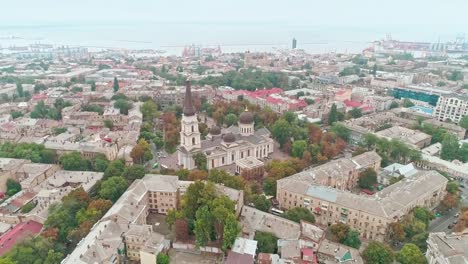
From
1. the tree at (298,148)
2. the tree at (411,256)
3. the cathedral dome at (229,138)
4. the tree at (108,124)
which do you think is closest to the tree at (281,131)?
the tree at (298,148)

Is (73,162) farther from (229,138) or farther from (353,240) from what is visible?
(353,240)

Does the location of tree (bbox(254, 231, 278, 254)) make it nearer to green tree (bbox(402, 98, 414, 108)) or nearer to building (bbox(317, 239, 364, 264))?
building (bbox(317, 239, 364, 264))

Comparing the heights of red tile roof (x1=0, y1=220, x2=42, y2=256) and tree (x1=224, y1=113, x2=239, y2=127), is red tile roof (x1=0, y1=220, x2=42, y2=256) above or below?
below

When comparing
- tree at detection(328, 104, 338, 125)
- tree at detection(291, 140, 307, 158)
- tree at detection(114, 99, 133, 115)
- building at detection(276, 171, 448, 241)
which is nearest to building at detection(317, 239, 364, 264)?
building at detection(276, 171, 448, 241)

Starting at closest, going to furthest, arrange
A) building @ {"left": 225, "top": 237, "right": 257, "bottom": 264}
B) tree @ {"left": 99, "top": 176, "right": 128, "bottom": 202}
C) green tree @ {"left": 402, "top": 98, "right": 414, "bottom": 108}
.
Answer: building @ {"left": 225, "top": 237, "right": 257, "bottom": 264} → tree @ {"left": 99, "top": 176, "right": 128, "bottom": 202} → green tree @ {"left": 402, "top": 98, "right": 414, "bottom": 108}

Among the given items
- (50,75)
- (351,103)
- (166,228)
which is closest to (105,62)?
(50,75)

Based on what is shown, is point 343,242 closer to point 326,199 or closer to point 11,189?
point 326,199

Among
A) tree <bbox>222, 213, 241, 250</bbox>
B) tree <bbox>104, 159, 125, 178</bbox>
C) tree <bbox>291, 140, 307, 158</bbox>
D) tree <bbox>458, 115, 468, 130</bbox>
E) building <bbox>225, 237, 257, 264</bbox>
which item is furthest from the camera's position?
tree <bbox>458, 115, 468, 130</bbox>
